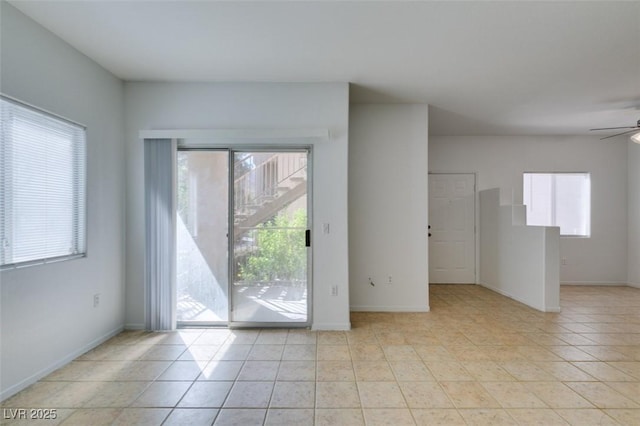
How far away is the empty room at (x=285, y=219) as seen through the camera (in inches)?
88.6

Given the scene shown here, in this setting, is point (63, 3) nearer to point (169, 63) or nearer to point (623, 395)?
point (169, 63)

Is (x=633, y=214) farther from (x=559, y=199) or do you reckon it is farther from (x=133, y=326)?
(x=133, y=326)

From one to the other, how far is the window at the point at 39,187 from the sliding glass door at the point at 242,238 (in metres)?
0.95

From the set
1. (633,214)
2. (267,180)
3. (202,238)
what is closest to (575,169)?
(633,214)

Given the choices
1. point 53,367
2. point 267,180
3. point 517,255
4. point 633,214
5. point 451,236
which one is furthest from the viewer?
point 451,236

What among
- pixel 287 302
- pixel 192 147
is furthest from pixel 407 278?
pixel 192 147

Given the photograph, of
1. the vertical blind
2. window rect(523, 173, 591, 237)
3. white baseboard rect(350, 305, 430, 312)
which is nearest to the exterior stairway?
the vertical blind

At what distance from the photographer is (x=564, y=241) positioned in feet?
19.4

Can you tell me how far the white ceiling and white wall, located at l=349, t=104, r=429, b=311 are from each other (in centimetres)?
33

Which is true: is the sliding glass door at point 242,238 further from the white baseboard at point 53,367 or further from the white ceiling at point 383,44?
the white ceiling at point 383,44

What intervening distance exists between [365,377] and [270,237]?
70.4 inches

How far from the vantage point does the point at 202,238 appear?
11.8 feet

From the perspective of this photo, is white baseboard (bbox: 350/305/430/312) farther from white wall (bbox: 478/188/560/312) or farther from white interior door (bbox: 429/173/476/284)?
white interior door (bbox: 429/173/476/284)

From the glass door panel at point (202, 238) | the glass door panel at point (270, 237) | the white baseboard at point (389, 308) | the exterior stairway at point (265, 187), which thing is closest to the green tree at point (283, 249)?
the glass door panel at point (270, 237)
